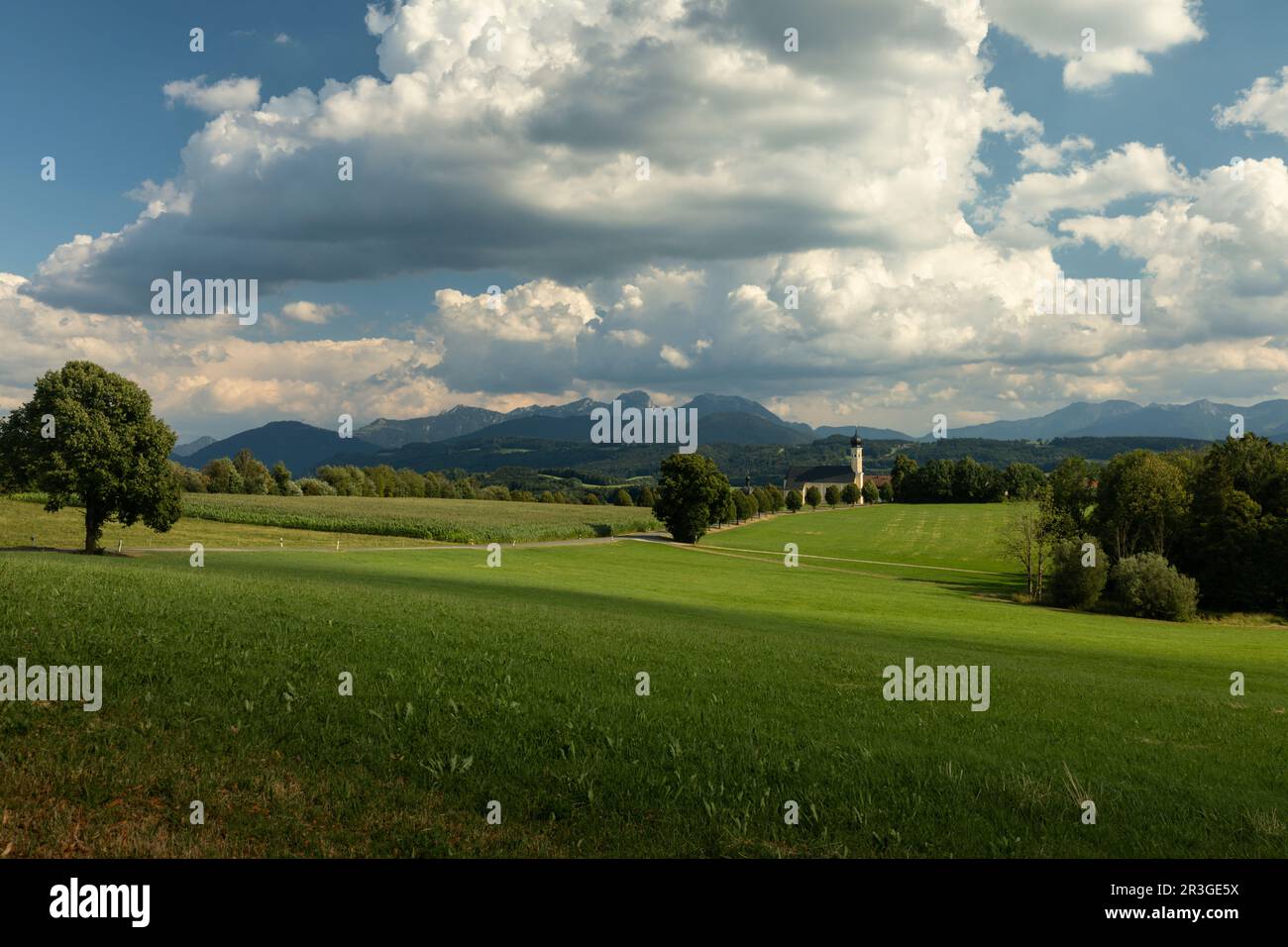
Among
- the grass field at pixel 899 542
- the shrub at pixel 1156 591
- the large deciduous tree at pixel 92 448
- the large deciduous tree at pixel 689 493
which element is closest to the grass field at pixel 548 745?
the large deciduous tree at pixel 92 448

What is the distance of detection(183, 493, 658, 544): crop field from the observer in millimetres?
81125

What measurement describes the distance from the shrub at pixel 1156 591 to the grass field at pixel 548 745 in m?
43.7

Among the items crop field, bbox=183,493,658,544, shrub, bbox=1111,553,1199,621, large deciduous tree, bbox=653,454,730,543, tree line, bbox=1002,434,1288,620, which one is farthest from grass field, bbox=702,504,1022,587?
crop field, bbox=183,493,658,544

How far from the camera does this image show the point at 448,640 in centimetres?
1703

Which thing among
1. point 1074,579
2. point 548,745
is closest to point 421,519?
point 1074,579

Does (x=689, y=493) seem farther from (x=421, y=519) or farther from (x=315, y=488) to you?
(x=315, y=488)

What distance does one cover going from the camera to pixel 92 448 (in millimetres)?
46500

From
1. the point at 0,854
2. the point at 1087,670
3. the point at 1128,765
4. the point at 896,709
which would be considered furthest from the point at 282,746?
the point at 1087,670

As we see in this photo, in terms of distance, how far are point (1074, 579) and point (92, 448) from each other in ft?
241

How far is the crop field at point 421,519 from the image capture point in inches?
3194

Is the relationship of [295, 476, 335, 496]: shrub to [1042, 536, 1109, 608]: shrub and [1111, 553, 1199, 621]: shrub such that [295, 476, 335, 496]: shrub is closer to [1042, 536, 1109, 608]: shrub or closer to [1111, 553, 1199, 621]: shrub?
[1042, 536, 1109, 608]: shrub

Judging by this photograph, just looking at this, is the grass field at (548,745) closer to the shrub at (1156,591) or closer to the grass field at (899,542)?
the shrub at (1156,591)

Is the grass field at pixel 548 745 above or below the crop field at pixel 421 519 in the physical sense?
above

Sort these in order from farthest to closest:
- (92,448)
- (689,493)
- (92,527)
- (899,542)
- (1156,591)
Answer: (899,542)
(689,493)
(1156,591)
(92,527)
(92,448)
